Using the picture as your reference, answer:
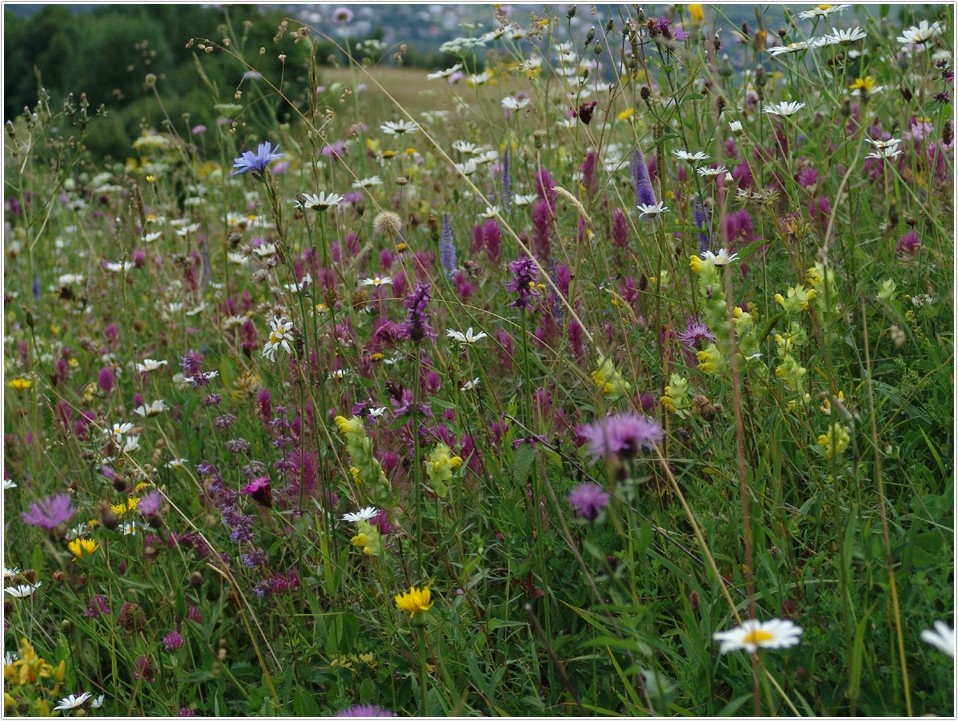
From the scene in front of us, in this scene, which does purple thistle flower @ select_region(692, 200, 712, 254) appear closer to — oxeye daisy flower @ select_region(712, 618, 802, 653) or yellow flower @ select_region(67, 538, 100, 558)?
oxeye daisy flower @ select_region(712, 618, 802, 653)

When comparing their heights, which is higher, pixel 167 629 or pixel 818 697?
pixel 818 697

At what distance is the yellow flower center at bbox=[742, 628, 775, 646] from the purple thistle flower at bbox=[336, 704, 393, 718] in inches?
24.3

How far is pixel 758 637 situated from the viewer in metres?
1.03

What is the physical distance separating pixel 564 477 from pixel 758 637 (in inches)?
33.3

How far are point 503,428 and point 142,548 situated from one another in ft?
2.94

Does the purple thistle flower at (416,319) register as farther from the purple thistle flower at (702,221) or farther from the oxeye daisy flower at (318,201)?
the purple thistle flower at (702,221)

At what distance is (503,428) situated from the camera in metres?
1.90

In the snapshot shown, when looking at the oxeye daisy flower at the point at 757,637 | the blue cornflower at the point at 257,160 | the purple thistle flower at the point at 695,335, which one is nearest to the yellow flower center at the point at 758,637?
the oxeye daisy flower at the point at 757,637

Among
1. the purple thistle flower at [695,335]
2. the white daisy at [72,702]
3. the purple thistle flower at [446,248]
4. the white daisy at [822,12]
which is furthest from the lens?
the purple thistle flower at [446,248]

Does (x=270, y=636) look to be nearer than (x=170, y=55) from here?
Yes

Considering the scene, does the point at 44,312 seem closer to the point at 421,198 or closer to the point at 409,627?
the point at 421,198

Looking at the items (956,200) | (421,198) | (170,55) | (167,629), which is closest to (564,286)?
(956,200)

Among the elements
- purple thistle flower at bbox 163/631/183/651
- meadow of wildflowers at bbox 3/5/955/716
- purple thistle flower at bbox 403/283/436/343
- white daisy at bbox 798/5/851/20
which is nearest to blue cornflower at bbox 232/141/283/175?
meadow of wildflowers at bbox 3/5/955/716

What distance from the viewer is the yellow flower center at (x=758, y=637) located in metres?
1.01
